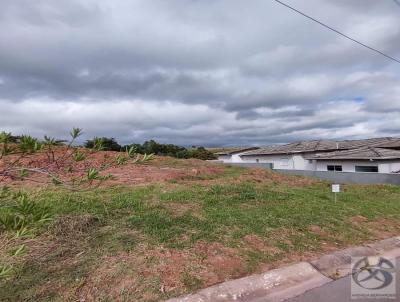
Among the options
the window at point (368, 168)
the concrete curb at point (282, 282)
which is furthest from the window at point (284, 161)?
the concrete curb at point (282, 282)

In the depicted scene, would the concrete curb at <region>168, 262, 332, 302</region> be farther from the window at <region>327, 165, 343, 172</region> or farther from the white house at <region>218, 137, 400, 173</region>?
the window at <region>327, 165, 343, 172</region>

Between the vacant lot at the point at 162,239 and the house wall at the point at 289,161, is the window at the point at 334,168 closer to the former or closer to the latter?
the house wall at the point at 289,161

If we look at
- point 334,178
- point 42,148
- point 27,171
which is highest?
point 42,148

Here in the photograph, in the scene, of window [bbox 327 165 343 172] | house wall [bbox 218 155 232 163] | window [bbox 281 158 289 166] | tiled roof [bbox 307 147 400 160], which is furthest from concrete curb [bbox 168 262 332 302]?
house wall [bbox 218 155 232 163]

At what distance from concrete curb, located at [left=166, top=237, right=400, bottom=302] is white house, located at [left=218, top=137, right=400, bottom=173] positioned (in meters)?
16.5

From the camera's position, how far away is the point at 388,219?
288 inches

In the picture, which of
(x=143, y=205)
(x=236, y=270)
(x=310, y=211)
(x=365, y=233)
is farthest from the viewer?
(x=310, y=211)

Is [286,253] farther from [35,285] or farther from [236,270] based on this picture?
[35,285]

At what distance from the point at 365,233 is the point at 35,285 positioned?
5.40m

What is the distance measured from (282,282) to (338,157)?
19294 mm

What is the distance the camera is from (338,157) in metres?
21.6

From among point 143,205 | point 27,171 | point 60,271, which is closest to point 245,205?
point 143,205

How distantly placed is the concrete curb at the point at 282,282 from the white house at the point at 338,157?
16.5 m

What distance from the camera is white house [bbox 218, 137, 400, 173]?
1953 centimetres
